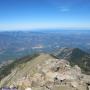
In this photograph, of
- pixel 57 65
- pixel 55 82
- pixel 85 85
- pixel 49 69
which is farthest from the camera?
pixel 57 65

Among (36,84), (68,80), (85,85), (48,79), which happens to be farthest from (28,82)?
(85,85)

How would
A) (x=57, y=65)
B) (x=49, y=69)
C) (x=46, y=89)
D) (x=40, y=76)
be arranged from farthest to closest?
(x=57, y=65), (x=49, y=69), (x=40, y=76), (x=46, y=89)

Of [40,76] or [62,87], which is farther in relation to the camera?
[40,76]

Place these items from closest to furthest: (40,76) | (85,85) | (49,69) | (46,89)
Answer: (46,89), (85,85), (40,76), (49,69)

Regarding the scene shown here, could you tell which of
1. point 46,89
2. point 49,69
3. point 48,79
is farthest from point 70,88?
point 49,69

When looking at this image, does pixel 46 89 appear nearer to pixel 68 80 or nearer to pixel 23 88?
pixel 23 88

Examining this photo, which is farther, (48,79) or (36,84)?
(48,79)

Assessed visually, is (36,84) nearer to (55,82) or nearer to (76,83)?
(55,82)

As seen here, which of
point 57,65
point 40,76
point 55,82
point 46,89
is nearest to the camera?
point 46,89
